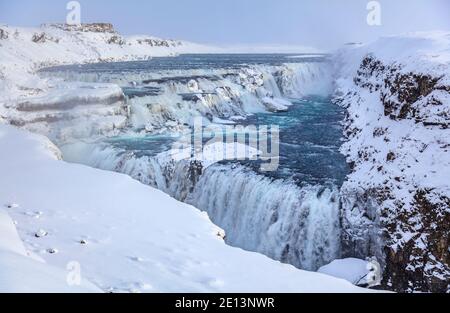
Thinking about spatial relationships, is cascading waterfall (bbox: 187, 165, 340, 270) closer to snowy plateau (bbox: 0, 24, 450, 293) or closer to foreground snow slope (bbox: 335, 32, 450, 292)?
snowy plateau (bbox: 0, 24, 450, 293)

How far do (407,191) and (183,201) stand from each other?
8.27m

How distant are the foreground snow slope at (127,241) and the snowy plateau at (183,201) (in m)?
0.03

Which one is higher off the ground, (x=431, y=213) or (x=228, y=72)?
(x=228, y=72)

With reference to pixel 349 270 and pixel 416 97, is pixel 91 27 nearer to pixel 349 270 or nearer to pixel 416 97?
pixel 416 97

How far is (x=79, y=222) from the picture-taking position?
23.9ft

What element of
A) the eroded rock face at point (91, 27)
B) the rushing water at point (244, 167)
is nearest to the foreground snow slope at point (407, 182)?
the rushing water at point (244, 167)

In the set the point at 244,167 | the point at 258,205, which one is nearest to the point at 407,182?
the point at 258,205

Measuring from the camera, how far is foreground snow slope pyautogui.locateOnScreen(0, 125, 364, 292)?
5266mm

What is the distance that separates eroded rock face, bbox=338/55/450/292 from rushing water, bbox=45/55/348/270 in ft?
2.84

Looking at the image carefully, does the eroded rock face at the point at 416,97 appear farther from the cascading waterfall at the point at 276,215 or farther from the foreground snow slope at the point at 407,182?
the cascading waterfall at the point at 276,215
